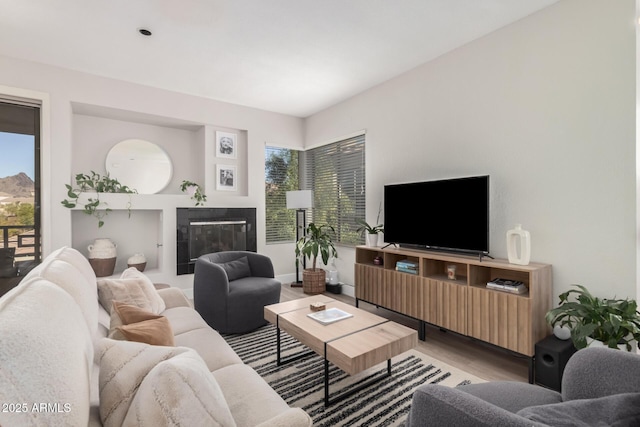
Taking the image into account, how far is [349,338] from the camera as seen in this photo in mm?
Answer: 1954

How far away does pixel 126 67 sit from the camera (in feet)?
11.3

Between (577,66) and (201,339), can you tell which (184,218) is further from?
(577,66)

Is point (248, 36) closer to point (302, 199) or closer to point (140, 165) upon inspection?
point (302, 199)

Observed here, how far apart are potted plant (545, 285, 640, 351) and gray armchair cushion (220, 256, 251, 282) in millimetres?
2762

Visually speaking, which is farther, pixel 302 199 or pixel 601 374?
pixel 302 199

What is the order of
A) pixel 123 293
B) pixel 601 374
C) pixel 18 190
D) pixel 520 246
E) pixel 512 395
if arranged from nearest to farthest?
pixel 601 374 < pixel 512 395 < pixel 123 293 < pixel 520 246 < pixel 18 190

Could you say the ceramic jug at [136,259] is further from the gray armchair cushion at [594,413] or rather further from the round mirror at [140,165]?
the gray armchair cushion at [594,413]

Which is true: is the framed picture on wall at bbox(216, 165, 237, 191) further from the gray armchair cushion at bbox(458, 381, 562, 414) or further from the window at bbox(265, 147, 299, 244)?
the gray armchair cushion at bbox(458, 381, 562, 414)

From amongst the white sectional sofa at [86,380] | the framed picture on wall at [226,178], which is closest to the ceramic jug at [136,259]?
the framed picture on wall at [226,178]

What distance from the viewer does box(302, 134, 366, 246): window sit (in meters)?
4.35

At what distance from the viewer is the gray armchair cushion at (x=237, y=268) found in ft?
11.1

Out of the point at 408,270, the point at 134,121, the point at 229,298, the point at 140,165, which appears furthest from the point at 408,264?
the point at 134,121

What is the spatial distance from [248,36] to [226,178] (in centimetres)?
227

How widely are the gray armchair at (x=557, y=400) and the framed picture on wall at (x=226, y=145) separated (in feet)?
13.7
